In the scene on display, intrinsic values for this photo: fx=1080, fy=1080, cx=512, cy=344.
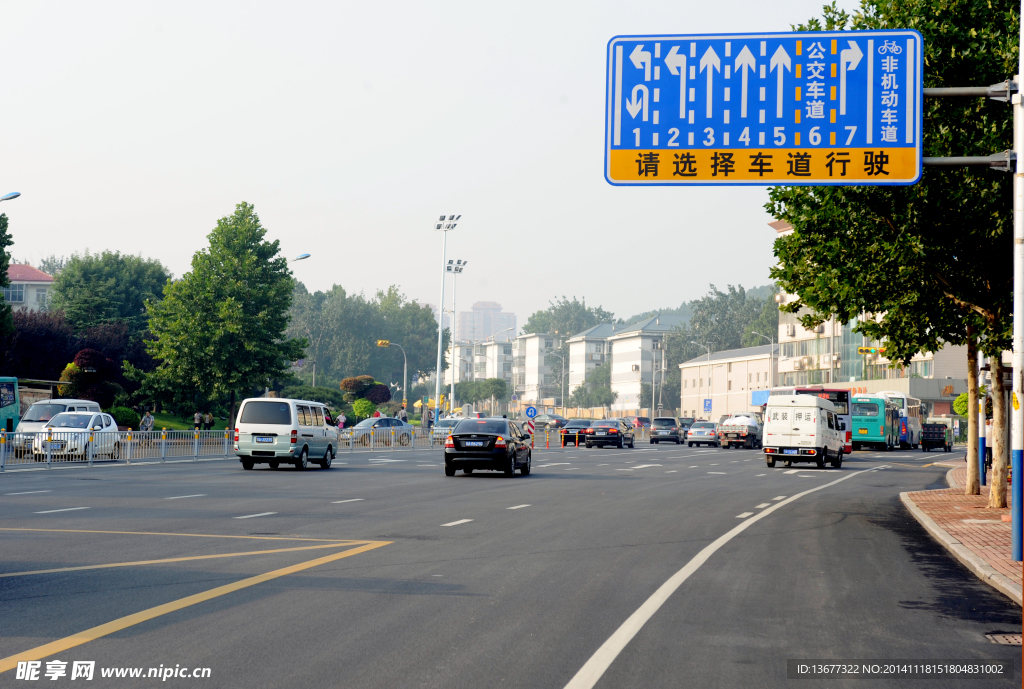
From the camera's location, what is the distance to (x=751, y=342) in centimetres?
15538

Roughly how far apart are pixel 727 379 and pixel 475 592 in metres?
121

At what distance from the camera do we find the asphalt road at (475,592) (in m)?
6.87

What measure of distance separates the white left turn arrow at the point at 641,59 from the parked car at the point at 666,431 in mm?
55086

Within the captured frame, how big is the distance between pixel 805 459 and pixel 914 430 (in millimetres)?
33945

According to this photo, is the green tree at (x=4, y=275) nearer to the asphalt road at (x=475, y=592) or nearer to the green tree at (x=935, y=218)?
the asphalt road at (x=475, y=592)

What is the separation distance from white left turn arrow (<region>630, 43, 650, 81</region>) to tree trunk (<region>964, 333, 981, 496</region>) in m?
10.1

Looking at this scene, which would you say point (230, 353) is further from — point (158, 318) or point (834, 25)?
point (834, 25)

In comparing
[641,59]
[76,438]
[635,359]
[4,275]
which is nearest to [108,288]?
[4,275]

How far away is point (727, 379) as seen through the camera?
127875mm

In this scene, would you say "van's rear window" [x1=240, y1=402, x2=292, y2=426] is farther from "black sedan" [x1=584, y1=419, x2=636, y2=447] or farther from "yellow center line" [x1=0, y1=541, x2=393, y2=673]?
"black sedan" [x1=584, y1=419, x2=636, y2=447]

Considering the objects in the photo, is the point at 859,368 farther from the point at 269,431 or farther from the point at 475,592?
the point at 475,592

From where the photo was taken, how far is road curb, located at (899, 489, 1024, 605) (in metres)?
10.2

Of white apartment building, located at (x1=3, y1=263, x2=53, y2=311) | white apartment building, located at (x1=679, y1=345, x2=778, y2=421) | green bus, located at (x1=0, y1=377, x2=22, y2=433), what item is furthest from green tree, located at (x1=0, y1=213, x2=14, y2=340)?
white apartment building, located at (x1=679, y1=345, x2=778, y2=421)

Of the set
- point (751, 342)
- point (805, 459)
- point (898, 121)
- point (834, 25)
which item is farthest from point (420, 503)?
point (751, 342)
